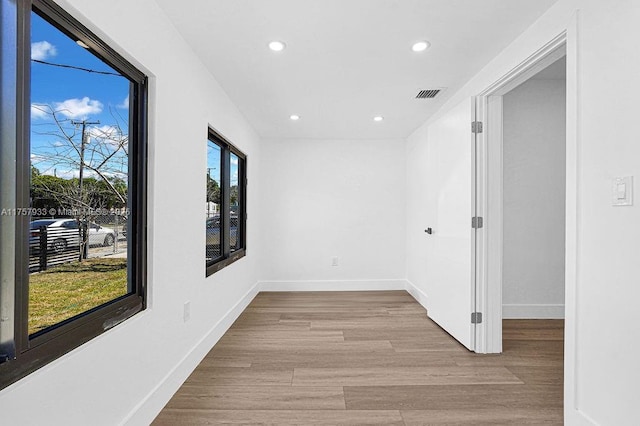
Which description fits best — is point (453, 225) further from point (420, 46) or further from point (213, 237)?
point (213, 237)

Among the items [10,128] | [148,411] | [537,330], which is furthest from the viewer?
[537,330]

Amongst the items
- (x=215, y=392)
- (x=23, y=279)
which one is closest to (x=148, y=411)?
(x=215, y=392)

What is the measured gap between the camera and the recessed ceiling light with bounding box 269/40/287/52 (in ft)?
7.78

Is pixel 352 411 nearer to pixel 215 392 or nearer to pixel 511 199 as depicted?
pixel 215 392

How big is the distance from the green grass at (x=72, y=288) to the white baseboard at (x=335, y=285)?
3465 millimetres

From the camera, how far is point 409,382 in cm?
242

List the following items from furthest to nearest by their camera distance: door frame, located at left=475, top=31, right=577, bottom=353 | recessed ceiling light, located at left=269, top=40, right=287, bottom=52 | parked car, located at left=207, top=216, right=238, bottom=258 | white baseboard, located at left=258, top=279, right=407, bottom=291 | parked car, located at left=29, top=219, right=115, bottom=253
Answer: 1. white baseboard, located at left=258, top=279, right=407, bottom=291
2. parked car, located at left=207, top=216, right=238, bottom=258
3. door frame, located at left=475, top=31, right=577, bottom=353
4. recessed ceiling light, located at left=269, top=40, right=287, bottom=52
5. parked car, located at left=29, top=219, right=115, bottom=253

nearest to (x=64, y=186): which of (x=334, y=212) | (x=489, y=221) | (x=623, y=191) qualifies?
(x=623, y=191)

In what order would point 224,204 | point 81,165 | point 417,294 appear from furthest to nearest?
point 417,294 < point 224,204 < point 81,165

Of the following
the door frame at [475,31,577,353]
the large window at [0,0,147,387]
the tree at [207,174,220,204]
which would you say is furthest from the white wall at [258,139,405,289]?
the large window at [0,0,147,387]

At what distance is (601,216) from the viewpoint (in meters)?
1.63

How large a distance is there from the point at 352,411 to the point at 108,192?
1762 millimetres

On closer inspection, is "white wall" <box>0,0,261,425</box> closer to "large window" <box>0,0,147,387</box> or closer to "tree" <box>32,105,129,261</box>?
"large window" <box>0,0,147,387</box>

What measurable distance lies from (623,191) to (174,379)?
257 centimetres
